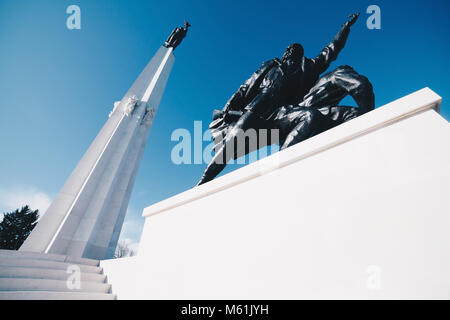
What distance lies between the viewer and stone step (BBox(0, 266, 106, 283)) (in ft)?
9.55

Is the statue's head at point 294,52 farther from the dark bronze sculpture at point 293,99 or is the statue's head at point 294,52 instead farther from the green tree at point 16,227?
the green tree at point 16,227

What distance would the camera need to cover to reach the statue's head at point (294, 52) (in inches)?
124

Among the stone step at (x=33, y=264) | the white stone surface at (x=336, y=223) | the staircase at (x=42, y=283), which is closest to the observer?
the white stone surface at (x=336, y=223)

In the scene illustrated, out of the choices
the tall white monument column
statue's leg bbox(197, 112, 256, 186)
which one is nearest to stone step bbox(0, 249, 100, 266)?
the tall white monument column

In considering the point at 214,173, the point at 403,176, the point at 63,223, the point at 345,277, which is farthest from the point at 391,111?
the point at 63,223

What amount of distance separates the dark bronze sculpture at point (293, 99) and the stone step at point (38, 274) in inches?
103

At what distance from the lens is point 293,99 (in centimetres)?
309

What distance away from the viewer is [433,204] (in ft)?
3.10

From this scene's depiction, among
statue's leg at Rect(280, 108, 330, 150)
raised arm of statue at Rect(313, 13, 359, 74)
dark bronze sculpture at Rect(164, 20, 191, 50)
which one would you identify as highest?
dark bronze sculpture at Rect(164, 20, 191, 50)

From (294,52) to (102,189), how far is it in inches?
339

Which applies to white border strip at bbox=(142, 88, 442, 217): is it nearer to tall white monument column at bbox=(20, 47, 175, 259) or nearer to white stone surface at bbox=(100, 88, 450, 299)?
white stone surface at bbox=(100, 88, 450, 299)

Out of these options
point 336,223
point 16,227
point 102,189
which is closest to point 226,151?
point 336,223

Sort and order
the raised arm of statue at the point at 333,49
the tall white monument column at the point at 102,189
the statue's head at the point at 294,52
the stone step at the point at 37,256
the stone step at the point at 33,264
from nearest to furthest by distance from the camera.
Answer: the raised arm of statue at the point at 333,49, the statue's head at the point at 294,52, the stone step at the point at 33,264, the stone step at the point at 37,256, the tall white monument column at the point at 102,189

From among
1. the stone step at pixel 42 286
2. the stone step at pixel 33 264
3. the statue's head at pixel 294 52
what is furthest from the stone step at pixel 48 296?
the statue's head at pixel 294 52
